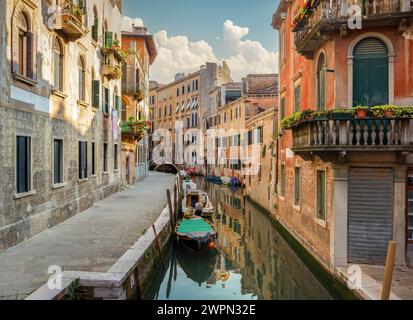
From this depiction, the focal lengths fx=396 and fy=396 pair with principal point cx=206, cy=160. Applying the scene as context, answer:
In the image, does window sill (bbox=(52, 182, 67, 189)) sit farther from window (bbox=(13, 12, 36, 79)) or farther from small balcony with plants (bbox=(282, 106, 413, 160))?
small balcony with plants (bbox=(282, 106, 413, 160))

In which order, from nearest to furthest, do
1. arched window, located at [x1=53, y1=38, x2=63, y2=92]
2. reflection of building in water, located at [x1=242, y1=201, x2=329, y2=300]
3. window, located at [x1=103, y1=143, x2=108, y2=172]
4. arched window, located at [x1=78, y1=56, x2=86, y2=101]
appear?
reflection of building in water, located at [x1=242, y1=201, x2=329, y2=300], arched window, located at [x1=53, y1=38, x2=63, y2=92], arched window, located at [x1=78, y1=56, x2=86, y2=101], window, located at [x1=103, y1=143, x2=108, y2=172]

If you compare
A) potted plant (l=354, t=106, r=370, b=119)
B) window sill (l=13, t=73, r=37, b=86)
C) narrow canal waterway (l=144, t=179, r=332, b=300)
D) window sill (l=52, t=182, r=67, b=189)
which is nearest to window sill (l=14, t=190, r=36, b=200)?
window sill (l=52, t=182, r=67, b=189)

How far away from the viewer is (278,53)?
735 inches

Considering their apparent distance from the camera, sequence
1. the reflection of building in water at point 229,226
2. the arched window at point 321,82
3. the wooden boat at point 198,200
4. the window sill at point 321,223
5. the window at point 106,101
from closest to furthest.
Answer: the window sill at point 321,223 < the arched window at point 321,82 < the reflection of building in water at point 229,226 < the wooden boat at point 198,200 < the window at point 106,101

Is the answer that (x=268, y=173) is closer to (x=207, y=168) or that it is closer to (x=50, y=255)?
(x=50, y=255)

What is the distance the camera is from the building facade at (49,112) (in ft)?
30.8

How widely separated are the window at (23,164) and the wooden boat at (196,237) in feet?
18.0

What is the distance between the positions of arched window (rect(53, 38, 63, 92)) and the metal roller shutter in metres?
9.39

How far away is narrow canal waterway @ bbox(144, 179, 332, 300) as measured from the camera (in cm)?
1064

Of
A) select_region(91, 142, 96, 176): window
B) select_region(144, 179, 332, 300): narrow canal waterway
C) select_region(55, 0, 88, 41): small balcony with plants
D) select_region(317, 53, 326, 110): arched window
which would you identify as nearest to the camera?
select_region(144, 179, 332, 300): narrow canal waterway

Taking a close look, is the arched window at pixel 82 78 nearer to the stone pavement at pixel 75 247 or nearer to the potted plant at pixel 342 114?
the stone pavement at pixel 75 247

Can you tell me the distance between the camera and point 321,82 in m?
11.1

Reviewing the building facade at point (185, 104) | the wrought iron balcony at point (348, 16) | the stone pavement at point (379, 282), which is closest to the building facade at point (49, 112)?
the wrought iron balcony at point (348, 16)

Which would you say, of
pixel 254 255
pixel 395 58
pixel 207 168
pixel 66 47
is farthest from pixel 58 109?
pixel 207 168
